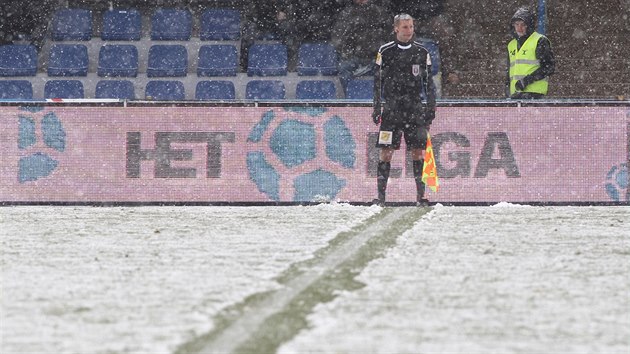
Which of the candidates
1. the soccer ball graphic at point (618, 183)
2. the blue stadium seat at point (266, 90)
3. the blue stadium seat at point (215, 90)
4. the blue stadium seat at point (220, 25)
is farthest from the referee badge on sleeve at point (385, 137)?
the blue stadium seat at point (220, 25)

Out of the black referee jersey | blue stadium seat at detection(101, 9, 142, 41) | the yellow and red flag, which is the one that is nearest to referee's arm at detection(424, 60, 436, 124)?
the black referee jersey

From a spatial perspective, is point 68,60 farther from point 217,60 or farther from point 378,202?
point 378,202

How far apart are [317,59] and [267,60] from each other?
76cm

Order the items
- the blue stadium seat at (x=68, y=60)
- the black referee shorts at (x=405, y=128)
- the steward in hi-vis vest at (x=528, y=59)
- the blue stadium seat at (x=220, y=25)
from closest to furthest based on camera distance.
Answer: the black referee shorts at (x=405, y=128) < the steward in hi-vis vest at (x=528, y=59) < the blue stadium seat at (x=68, y=60) < the blue stadium seat at (x=220, y=25)

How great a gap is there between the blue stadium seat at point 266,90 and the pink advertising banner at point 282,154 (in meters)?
5.59

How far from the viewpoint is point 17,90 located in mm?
19078

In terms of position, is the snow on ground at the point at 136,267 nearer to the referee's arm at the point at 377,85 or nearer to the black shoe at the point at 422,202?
the black shoe at the point at 422,202

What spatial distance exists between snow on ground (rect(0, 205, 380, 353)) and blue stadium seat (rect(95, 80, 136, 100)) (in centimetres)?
683

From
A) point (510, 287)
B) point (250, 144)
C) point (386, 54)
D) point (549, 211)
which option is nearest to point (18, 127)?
point (250, 144)

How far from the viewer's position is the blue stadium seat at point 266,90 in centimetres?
1862

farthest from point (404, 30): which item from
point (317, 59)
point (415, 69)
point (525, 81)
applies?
point (317, 59)

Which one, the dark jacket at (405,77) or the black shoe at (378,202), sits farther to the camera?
the dark jacket at (405,77)

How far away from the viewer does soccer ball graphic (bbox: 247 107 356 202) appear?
42.4ft

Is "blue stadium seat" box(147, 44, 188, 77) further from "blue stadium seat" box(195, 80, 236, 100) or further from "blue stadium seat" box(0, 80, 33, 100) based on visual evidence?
"blue stadium seat" box(0, 80, 33, 100)
